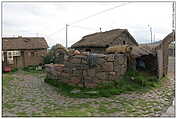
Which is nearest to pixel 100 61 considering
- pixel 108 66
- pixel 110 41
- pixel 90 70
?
pixel 108 66

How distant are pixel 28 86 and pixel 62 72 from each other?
1.68 m

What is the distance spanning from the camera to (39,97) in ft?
24.5

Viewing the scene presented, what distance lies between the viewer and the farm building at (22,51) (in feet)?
51.2

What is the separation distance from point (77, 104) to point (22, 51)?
37.2 ft

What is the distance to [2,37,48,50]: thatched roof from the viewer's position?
1620cm

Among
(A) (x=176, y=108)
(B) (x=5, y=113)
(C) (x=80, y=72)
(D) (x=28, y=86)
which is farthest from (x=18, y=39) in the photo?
(A) (x=176, y=108)

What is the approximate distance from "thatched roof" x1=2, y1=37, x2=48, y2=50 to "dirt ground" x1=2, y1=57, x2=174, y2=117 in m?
8.22

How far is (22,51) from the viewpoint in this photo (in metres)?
16.6

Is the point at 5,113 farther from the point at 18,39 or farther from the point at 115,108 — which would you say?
the point at 18,39

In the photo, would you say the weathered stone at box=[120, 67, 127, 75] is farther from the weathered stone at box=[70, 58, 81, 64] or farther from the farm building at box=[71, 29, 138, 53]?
the farm building at box=[71, 29, 138, 53]

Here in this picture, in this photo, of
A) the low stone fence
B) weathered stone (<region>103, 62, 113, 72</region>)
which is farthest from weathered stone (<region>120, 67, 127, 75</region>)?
weathered stone (<region>103, 62, 113, 72</region>)

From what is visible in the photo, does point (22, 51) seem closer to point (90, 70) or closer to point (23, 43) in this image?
point (23, 43)

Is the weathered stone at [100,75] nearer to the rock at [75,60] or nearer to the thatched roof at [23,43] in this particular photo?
the rock at [75,60]

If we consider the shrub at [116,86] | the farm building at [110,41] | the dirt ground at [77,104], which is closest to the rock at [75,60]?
the shrub at [116,86]
